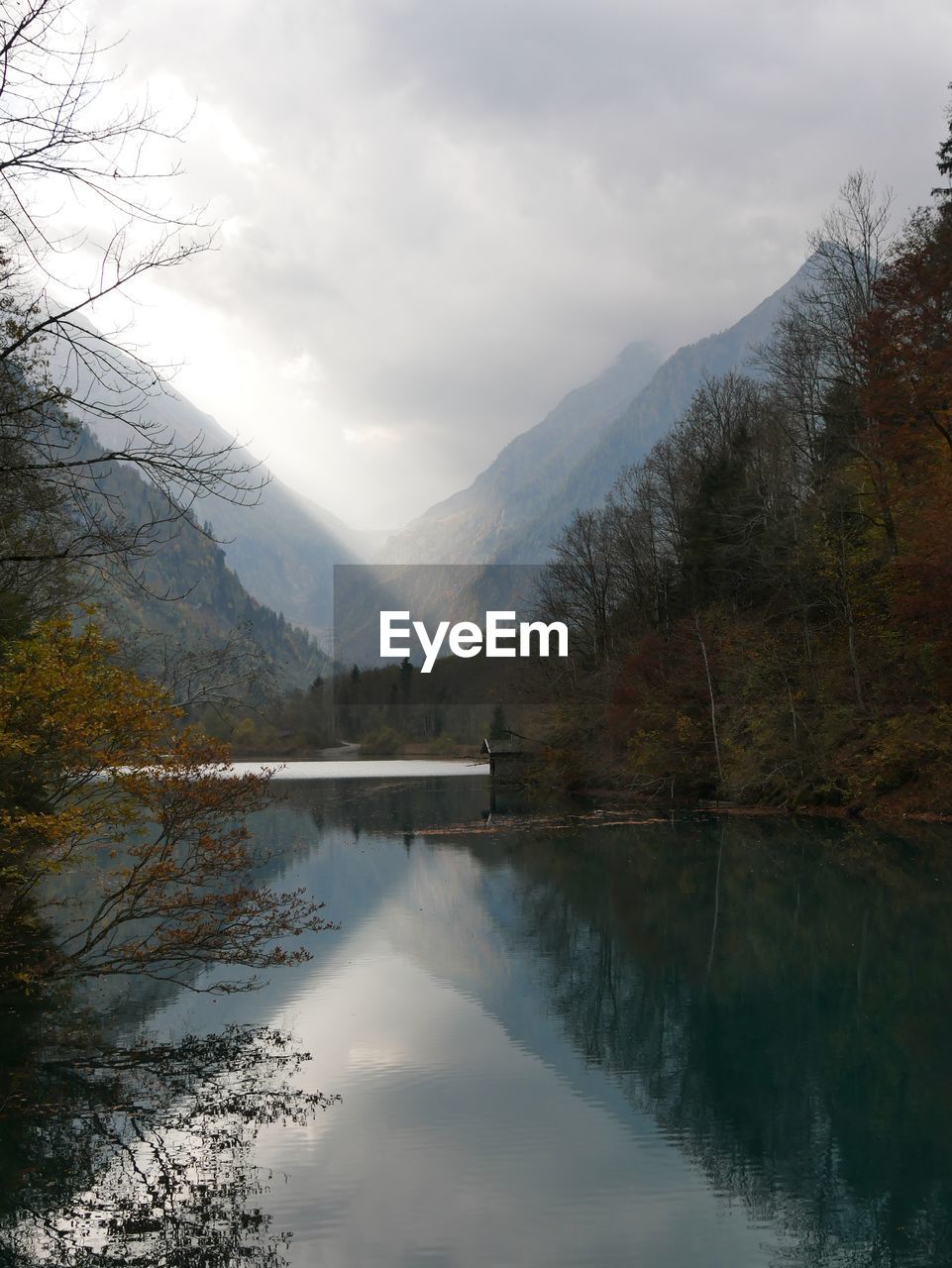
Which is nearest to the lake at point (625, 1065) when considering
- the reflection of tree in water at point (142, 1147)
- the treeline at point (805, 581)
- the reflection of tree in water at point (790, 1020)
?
the reflection of tree in water at point (790, 1020)

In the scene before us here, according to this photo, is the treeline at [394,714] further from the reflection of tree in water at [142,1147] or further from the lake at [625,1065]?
the reflection of tree in water at [142,1147]

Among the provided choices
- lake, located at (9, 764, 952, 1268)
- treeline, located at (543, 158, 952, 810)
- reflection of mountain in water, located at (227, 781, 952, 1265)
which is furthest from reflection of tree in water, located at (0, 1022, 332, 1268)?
treeline, located at (543, 158, 952, 810)

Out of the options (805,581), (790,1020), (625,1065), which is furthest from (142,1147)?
(805,581)

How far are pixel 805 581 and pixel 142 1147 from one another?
37248mm

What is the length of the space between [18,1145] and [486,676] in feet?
398

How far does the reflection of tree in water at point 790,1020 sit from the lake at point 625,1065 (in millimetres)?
49

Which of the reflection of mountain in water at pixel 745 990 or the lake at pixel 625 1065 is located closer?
the lake at pixel 625 1065

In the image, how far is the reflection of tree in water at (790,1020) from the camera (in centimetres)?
966

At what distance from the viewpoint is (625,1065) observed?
45.8 ft

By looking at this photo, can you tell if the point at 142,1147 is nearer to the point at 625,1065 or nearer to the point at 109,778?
the point at 109,778

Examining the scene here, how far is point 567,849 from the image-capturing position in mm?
35844

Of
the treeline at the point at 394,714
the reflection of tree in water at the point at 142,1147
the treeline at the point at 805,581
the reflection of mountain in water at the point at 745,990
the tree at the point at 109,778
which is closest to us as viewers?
the reflection of tree in water at the point at 142,1147

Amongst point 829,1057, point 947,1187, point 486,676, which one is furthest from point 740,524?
point 486,676

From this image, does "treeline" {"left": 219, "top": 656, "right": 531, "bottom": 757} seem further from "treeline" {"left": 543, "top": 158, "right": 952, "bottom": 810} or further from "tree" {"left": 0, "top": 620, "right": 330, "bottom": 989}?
"tree" {"left": 0, "top": 620, "right": 330, "bottom": 989}
